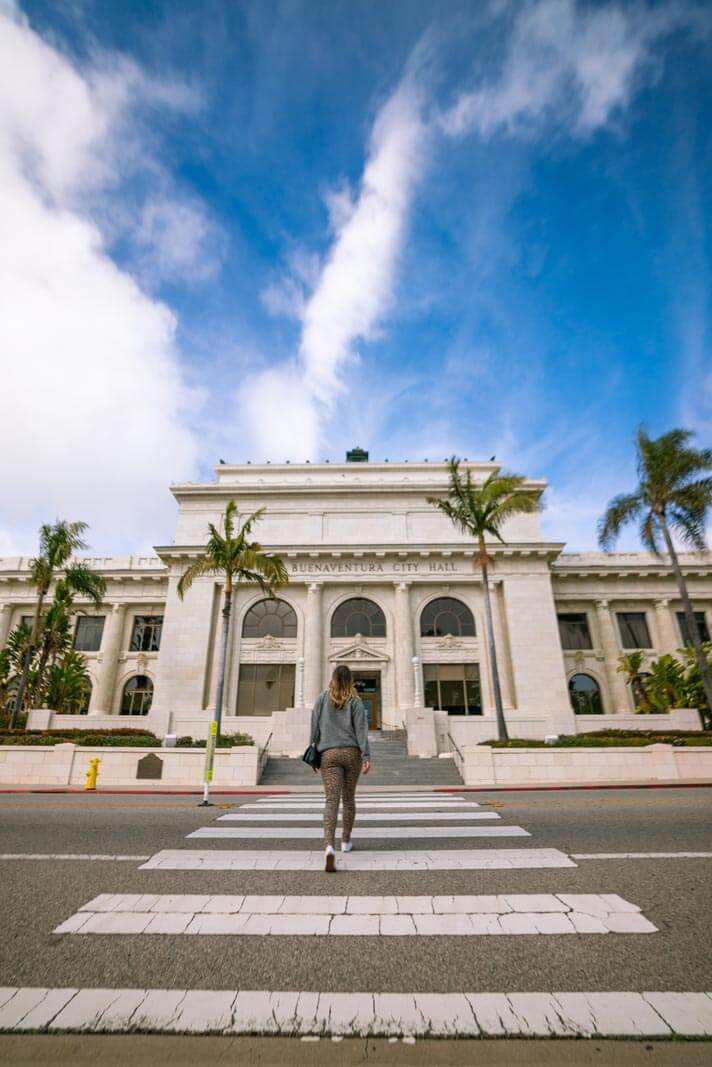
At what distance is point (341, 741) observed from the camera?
17.9ft

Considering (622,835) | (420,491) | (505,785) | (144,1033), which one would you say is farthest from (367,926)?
(420,491)

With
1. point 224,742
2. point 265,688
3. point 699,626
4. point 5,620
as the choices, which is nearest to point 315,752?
point 224,742

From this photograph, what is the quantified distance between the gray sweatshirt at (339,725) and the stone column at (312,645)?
76.4ft

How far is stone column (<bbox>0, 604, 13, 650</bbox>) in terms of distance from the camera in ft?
115

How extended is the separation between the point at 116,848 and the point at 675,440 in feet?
83.3

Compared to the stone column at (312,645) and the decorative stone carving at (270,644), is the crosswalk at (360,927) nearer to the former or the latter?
the stone column at (312,645)

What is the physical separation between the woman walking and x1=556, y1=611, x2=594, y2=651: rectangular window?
30.3 m

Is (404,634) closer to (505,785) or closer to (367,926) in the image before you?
(505,785)

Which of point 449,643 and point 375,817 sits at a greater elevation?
point 449,643

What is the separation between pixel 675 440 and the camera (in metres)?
23.6

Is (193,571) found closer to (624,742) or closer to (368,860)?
(624,742)

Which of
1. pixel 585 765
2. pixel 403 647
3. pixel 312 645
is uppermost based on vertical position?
pixel 312 645

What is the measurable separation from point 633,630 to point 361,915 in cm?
3462

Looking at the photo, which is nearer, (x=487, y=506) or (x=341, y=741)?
(x=341, y=741)
